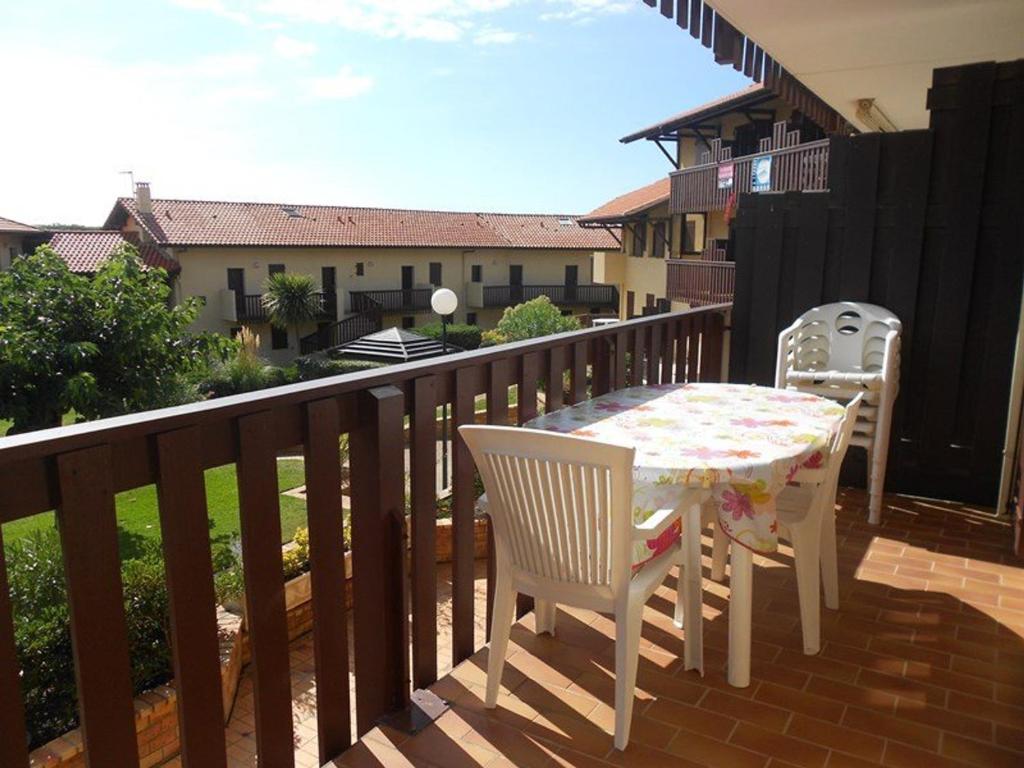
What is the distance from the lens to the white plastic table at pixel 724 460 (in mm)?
2021

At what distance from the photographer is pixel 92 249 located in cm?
2567

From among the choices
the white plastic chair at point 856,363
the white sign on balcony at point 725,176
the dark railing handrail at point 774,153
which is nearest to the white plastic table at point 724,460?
the white plastic chair at point 856,363

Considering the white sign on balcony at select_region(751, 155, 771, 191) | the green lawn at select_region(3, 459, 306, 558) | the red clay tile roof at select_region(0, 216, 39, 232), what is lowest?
the green lawn at select_region(3, 459, 306, 558)

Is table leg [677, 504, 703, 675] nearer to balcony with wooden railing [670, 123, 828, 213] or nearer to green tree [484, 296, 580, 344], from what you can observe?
balcony with wooden railing [670, 123, 828, 213]

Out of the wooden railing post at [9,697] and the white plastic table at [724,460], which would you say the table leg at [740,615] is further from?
the wooden railing post at [9,697]

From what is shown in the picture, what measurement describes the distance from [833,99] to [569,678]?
17.7ft

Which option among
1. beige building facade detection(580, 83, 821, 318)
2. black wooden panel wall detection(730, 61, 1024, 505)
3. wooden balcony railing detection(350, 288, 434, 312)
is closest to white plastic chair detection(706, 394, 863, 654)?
black wooden panel wall detection(730, 61, 1024, 505)

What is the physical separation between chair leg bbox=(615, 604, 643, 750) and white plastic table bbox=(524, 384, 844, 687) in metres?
0.17

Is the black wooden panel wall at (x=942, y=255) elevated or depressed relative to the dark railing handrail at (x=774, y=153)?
depressed

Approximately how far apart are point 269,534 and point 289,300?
24.8 metres

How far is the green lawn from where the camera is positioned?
8.05m

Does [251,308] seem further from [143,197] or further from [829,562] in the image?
[829,562]

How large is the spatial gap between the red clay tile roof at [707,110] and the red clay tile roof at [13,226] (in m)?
19.9

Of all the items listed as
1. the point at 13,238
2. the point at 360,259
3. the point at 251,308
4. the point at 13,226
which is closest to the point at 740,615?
the point at 251,308
